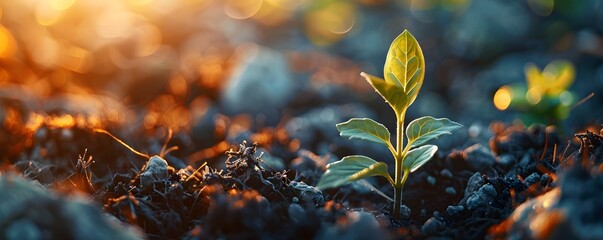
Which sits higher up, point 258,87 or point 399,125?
A: point 399,125

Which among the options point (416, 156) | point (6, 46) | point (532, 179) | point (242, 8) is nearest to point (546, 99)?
point (532, 179)

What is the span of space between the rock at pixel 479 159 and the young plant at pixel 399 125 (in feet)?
1.96

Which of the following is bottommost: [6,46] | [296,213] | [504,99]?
[6,46]

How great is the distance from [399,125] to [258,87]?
9.10 ft

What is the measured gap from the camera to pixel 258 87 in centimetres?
454

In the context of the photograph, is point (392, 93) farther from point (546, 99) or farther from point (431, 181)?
point (546, 99)

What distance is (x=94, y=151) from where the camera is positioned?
2.65 m

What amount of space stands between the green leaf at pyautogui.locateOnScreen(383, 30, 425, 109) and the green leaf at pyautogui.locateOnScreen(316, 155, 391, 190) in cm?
21

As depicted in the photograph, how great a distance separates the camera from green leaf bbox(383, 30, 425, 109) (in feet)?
5.88

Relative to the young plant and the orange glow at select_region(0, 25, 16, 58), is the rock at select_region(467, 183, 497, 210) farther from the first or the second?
the orange glow at select_region(0, 25, 16, 58)

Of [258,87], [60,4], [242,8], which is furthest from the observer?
[242,8]

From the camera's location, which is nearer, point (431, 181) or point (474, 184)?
point (474, 184)

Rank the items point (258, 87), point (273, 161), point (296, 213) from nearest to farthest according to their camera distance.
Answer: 1. point (296, 213)
2. point (273, 161)
3. point (258, 87)

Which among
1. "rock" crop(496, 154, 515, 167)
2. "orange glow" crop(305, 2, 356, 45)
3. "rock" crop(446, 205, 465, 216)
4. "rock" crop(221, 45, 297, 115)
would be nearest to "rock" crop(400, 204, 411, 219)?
"rock" crop(446, 205, 465, 216)
